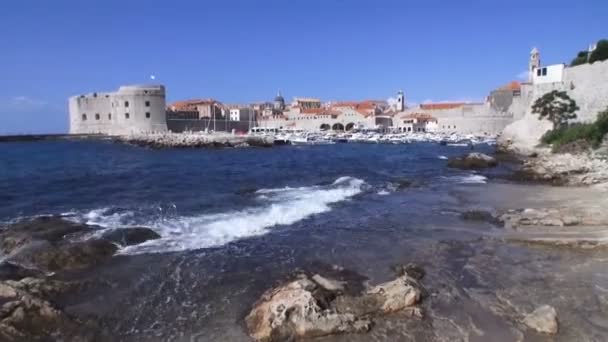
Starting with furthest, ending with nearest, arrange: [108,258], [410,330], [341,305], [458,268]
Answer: [108,258] < [458,268] < [341,305] < [410,330]

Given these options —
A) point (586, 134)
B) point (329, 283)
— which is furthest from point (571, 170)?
point (329, 283)

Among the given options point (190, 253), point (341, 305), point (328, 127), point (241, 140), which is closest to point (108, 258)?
point (190, 253)

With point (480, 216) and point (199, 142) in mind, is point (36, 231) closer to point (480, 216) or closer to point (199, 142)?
point (480, 216)

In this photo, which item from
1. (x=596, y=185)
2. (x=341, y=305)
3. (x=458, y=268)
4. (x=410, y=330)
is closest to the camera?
(x=410, y=330)

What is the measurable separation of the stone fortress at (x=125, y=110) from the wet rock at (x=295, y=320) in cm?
6097

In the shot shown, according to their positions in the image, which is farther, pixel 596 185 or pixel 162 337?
pixel 596 185

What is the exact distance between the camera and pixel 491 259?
7641 millimetres

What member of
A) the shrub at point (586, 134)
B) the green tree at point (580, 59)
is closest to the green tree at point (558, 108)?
the shrub at point (586, 134)

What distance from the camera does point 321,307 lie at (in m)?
5.60

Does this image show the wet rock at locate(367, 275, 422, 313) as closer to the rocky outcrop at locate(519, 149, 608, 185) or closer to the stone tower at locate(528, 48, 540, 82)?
the rocky outcrop at locate(519, 149, 608, 185)

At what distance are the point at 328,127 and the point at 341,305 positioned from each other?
75.8 metres

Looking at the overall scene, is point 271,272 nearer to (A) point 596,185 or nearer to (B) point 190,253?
(B) point 190,253

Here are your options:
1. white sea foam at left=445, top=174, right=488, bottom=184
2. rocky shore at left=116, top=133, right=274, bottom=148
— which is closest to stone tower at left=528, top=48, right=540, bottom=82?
rocky shore at left=116, top=133, right=274, bottom=148

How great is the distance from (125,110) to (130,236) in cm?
5846
